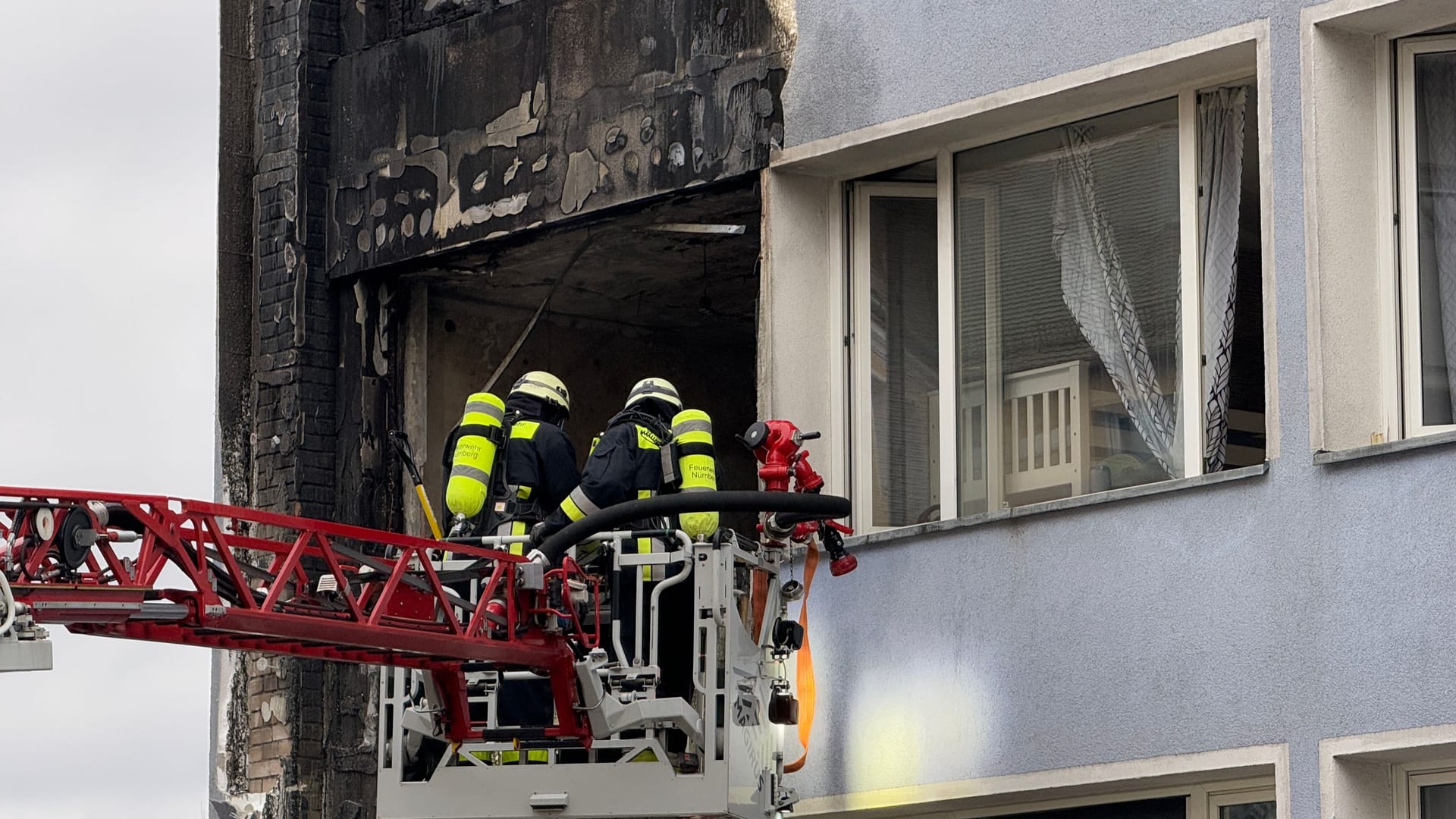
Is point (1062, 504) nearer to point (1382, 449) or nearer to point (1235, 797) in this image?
point (1235, 797)

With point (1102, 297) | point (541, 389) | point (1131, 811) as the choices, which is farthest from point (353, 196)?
point (1131, 811)

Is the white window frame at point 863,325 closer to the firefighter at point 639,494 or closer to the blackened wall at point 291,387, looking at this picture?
the firefighter at point 639,494

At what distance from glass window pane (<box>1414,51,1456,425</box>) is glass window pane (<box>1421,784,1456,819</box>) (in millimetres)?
1506

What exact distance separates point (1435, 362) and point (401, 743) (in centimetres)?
460

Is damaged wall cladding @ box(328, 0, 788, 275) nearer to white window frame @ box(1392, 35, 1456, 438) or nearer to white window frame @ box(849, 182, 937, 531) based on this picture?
white window frame @ box(849, 182, 937, 531)

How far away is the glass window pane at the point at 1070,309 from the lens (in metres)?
11.7

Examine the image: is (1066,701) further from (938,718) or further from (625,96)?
(625,96)

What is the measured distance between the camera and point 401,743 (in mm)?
10898

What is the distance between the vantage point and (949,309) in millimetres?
12492

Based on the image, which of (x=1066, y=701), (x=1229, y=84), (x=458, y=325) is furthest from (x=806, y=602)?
(x=458, y=325)

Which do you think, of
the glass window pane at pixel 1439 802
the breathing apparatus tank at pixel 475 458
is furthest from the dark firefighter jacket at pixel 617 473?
the glass window pane at pixel 1439 802

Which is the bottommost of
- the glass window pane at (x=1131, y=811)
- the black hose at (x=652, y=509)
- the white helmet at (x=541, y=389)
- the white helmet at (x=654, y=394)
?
the glass window pane at (x=1131, y=811)

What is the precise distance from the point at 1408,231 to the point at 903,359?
2.83m

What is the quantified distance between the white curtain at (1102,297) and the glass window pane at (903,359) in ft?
2.79
